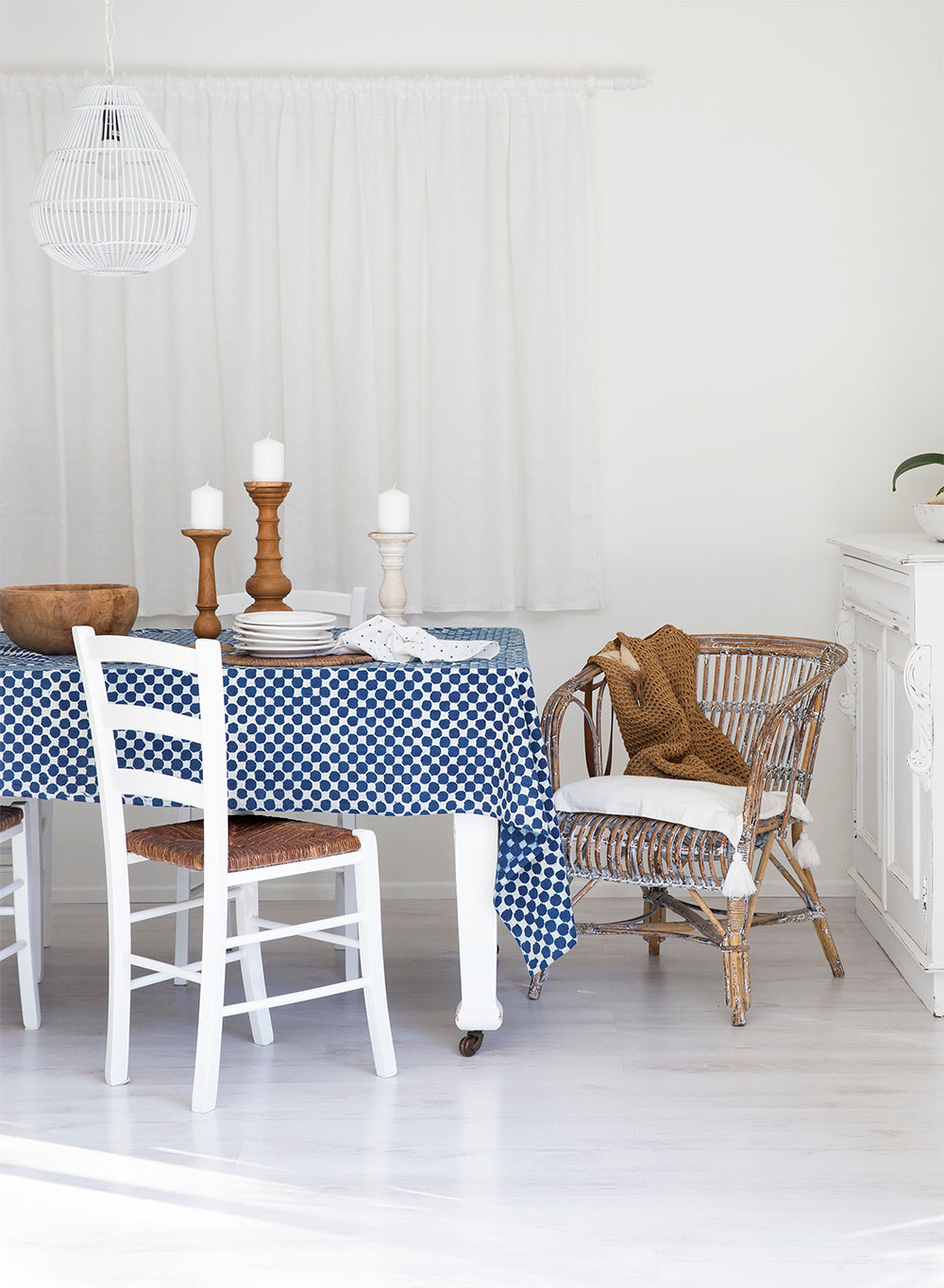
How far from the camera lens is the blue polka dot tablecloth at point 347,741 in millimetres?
2465

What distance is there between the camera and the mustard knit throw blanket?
2984 millimetres

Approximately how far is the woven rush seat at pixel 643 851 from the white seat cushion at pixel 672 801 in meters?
0.02

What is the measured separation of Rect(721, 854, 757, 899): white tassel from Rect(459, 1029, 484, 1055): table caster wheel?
1.91 ft

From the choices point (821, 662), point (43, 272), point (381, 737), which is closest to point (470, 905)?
point (381, 737)

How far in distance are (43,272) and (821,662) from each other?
2340 millimetres

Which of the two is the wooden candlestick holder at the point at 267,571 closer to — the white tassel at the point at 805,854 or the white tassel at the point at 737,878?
the white tassel at the point at 737,878

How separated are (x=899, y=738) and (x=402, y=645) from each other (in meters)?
1.19

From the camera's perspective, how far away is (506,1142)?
2219mm

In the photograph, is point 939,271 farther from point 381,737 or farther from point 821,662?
point 381,737

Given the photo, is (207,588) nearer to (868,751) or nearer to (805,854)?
(805,854)

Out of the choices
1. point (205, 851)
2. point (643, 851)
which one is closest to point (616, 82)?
point (643, 851)

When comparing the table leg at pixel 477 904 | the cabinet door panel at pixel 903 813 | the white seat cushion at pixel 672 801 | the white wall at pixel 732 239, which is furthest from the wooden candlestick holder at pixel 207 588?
the cabinet door panel at pixel 903 813

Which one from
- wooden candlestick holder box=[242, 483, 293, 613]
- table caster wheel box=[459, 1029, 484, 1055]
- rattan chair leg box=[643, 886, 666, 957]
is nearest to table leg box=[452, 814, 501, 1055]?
table caster wheel box=[459, 1029, 484, 1055]

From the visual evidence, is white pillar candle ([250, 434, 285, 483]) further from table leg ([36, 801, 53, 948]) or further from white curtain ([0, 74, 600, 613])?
table leg ([36, 801, 53, 948])
